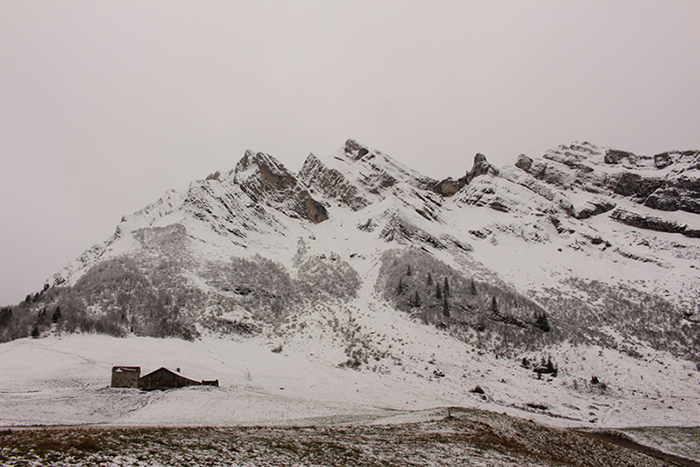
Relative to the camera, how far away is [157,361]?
1497 inches

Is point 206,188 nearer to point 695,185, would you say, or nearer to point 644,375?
point 644,375

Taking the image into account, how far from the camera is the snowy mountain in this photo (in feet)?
146

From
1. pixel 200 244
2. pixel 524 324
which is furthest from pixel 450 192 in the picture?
pixel 200 244

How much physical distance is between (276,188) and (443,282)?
67.9 m

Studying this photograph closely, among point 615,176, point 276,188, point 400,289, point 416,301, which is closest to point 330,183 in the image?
point 276,188

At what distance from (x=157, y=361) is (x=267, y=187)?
81.3 meters

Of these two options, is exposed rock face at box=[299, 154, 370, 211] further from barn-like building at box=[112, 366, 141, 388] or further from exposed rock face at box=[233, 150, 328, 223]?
barn-like building at box=[112, 366, 141, 388]

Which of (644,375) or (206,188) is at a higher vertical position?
(206,188)

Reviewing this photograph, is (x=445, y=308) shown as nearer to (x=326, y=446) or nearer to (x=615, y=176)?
(x=326, y=446)

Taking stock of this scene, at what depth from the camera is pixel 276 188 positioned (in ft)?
378

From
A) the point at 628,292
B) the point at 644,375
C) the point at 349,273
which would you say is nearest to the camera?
the point at 644,375

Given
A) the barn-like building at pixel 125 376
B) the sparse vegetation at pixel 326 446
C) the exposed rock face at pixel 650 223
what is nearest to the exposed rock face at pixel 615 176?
the exposed rock face at pixel 650 223

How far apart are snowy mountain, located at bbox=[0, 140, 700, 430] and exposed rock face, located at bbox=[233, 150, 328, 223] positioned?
21.4 inches

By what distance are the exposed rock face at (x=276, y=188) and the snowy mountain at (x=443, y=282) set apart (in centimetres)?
54
